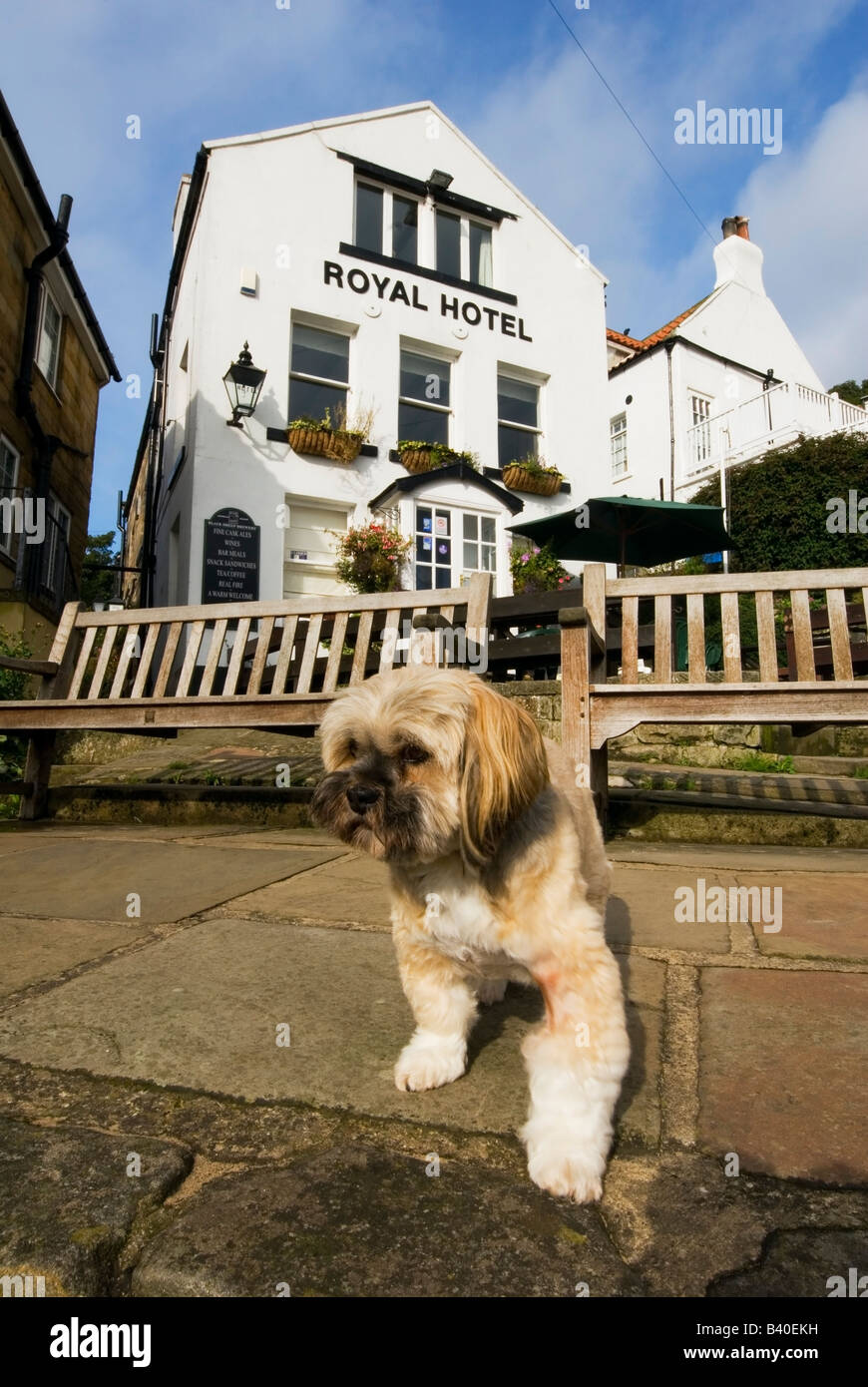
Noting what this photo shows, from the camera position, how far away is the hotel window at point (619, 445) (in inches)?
935

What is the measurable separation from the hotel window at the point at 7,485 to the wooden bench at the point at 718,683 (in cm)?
1063

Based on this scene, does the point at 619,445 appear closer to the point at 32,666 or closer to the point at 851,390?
the point at 851,390

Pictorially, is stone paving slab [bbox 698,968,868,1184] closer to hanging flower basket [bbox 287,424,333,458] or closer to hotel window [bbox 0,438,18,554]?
hotel window [bbox 0,438,18,554]

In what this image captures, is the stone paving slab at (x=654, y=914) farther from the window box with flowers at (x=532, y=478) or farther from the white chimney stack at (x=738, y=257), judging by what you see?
the white chimney stack at (x=738, y=257)

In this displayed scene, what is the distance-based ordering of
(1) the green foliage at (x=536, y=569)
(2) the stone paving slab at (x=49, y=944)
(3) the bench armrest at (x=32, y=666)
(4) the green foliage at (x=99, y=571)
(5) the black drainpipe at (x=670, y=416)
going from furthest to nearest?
(4) the green foliage at (x=99, y=571) → (5) the black drainpipe at (x=670, y=416) → (1) the green foliage at (x=536, y=569) → (3) the bench armrest at (x=32, y=666) → (2) the stone paving slab at (x=49, y=944)

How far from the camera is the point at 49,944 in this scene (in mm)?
2520

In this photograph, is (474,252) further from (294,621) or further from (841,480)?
(294,621)

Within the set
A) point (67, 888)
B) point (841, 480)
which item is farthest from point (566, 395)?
point (67, 888)

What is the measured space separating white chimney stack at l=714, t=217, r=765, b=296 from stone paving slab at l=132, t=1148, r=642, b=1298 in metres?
28.6

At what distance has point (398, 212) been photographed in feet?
51.6

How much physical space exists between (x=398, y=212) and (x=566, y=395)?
5.03 metres

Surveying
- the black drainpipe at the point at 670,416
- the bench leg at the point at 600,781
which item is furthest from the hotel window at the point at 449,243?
the bench leg at the point at 600,781
